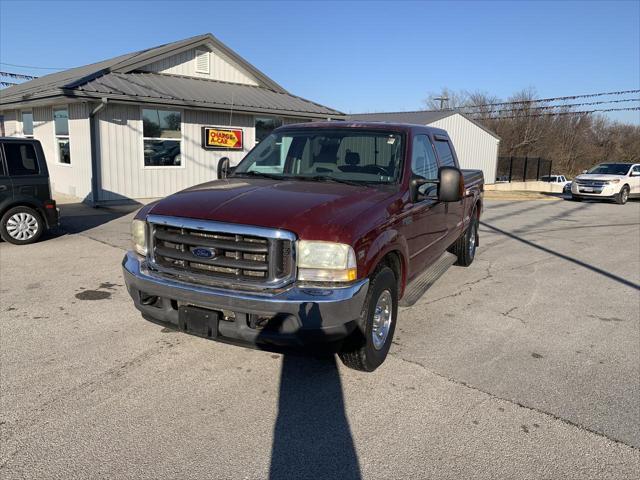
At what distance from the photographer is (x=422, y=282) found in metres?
5.88

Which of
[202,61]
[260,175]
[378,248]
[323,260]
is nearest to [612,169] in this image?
[202,61]

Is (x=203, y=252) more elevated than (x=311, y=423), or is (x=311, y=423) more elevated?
(x=203, y=252)

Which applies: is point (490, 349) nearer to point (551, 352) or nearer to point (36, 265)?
point (551, 352)

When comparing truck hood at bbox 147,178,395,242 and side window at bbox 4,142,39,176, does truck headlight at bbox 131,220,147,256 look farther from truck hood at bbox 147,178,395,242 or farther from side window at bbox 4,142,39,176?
side window at bbox 4,142,39,176

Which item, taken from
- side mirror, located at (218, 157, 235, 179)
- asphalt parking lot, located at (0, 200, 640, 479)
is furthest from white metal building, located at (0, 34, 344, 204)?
side mirror, located at (218, 157, 235, 179)

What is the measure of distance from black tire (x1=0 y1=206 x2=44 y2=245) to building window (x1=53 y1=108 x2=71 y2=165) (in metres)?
7.14

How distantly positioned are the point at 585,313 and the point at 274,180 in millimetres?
3863

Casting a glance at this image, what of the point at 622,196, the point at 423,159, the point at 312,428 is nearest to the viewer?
the point at 312,428

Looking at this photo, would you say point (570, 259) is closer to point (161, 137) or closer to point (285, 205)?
point (285, 205)

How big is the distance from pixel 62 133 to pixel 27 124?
12.9 feet

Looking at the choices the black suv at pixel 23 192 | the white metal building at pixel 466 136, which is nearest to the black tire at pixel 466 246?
the black suv at pixel 23 192

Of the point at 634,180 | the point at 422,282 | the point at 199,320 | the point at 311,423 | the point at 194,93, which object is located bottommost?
the point at 311,423

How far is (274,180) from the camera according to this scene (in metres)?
4.66

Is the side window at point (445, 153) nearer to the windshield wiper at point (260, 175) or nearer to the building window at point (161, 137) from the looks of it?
the windshield wiper at point (260, 175)
